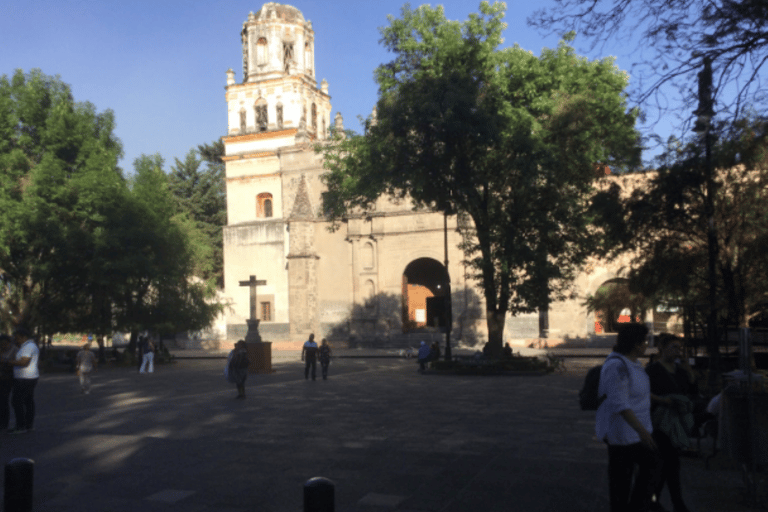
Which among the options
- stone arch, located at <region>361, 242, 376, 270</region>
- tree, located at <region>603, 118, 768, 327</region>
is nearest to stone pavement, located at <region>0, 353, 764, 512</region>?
tree, located at <region>603, 118, 768, 327</region>

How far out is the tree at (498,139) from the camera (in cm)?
1956

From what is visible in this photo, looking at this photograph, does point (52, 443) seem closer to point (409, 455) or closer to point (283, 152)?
point (409, 455)

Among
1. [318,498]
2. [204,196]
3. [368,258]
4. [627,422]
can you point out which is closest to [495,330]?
[627,422]

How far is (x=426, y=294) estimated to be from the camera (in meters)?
44.4

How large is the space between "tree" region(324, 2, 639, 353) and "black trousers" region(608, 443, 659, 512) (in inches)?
587

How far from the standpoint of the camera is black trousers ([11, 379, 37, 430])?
34.8ft

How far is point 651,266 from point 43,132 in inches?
960

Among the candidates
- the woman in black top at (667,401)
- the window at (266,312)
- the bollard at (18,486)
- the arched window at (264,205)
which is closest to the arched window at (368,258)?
the window at (266,312)

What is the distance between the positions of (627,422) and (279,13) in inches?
1799

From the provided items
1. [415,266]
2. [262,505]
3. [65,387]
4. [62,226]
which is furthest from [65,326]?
[262,505]

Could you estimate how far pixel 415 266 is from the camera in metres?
43.7

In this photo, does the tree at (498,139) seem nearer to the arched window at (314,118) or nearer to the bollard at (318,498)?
the bollard at (318,498)

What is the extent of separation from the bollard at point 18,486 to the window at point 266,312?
3851cm

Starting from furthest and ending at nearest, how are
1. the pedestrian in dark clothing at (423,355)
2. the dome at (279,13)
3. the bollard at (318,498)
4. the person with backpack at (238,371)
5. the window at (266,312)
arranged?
the dome at (279,13), the window at (266,312), the pedestrian in dark clothing at (423,355), the person with backpack at (238,371), the bollard at (318,498)
